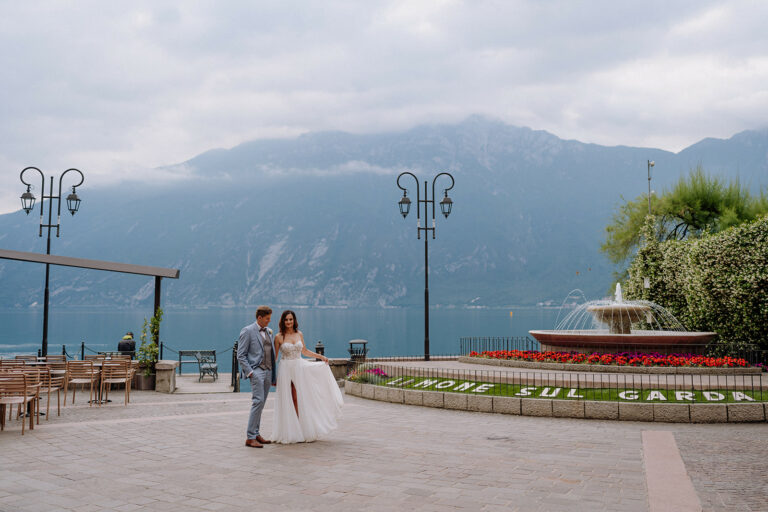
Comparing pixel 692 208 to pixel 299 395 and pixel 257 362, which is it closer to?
pixel 299 395

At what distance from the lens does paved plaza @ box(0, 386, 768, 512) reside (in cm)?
600

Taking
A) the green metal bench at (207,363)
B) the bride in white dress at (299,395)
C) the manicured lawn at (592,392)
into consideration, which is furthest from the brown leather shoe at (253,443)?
the green metal bench at (207,363)

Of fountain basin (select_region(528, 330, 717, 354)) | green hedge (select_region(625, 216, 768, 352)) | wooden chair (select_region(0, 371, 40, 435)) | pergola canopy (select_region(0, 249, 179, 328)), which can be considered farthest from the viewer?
green hedge (select_region(625, 216, 768, 352))

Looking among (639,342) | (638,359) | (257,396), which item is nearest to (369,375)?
(257,396)

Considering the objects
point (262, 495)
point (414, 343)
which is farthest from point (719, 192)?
point (414, 343)

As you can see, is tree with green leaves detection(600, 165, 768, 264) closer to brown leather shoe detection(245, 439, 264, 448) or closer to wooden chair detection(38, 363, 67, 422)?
brown leather shoe detection(245, 439, 264, 448)

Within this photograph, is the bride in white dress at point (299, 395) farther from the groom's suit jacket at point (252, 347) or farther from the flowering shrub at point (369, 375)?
the flowering shrub at point (369, 375)

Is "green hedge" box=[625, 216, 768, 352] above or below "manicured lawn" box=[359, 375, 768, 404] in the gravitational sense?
above

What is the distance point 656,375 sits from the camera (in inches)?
607

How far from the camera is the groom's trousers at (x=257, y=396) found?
873 centimetres

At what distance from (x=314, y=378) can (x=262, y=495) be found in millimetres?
3099

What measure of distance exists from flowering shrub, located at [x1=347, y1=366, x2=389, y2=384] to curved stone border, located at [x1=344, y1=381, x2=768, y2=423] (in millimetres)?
2460

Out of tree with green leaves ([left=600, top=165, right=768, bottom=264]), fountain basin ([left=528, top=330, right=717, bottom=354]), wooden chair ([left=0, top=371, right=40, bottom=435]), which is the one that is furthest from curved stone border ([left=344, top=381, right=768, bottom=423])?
tree with green leaves ([left=600, top=165, right=768, bottom=264])

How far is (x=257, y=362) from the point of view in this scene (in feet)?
29.2
